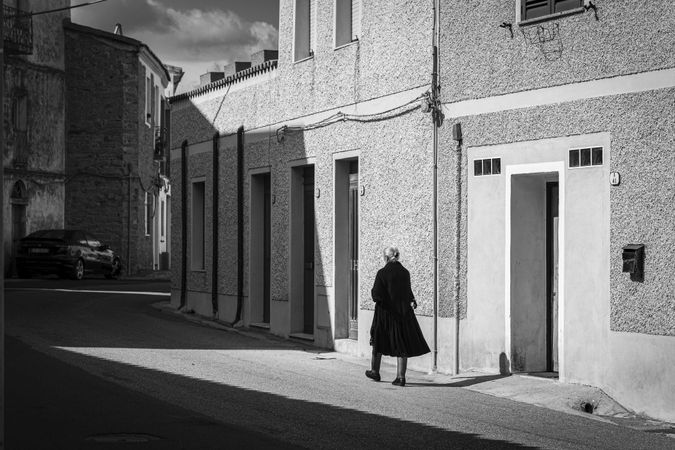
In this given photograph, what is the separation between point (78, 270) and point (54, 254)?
98 cm

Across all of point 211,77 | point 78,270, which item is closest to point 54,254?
point 78,270

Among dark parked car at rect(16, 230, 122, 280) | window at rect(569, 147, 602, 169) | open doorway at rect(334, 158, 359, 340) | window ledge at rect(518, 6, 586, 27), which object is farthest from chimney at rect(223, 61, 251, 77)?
dark parked car at rect(16, 230, 122, 280)

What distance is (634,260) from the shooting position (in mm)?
12219

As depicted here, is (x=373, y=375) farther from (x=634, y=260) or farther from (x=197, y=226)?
(x=197, y=226)

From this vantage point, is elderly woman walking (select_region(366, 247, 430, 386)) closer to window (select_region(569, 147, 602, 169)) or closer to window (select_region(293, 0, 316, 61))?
window (select_region(569, 147, 602, 169))

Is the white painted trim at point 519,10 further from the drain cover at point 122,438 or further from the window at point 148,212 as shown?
the window at point 148,212

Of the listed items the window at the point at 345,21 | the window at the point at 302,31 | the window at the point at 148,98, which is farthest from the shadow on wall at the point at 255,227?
the window at the point at 148,98

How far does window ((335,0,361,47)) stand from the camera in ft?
60.5

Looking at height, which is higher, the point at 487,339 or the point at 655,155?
the point at 655,155

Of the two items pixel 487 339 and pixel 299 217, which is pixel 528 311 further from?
pixel 299 217

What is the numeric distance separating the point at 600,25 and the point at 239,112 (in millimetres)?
10660

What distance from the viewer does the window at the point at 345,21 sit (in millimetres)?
18439

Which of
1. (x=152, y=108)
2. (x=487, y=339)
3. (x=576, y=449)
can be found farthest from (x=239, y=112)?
(x=152, y=108)

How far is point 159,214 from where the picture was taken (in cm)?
5194
